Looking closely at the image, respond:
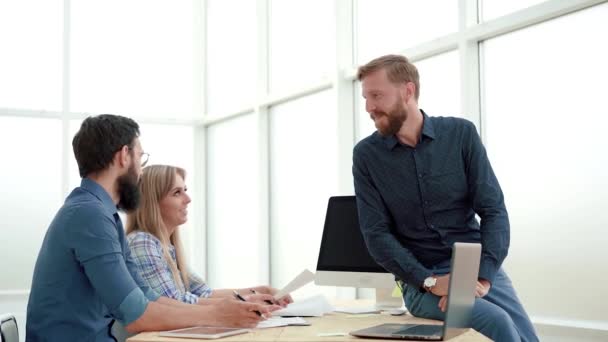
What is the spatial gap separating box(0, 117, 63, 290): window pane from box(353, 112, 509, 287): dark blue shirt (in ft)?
15.3

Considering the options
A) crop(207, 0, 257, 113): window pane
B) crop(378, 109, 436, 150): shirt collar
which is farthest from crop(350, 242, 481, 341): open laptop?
crop(207, 0, 257, 113): window pane

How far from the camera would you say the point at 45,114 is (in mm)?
6746

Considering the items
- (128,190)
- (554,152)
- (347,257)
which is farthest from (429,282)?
(554,152)

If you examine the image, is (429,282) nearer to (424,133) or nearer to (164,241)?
(424,133)

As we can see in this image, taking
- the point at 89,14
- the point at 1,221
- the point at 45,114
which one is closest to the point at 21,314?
the point at 1,221

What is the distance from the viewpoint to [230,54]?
23.5 ft

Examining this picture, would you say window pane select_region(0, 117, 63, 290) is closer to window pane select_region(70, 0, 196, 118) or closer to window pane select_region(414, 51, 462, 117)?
window pane select_region(70, 0, 196, 118)

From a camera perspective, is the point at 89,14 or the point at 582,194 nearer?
the point at 582,194

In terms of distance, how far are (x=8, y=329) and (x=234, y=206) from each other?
4.69m

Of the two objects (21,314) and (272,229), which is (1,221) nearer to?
(21,314)

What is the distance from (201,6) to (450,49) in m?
3.91

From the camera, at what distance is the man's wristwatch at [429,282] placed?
2498 millimetres

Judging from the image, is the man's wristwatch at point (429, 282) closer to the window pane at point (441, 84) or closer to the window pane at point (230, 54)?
the window pane at point (441, 84)

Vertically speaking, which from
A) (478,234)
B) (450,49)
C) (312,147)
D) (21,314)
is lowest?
(21,314)
